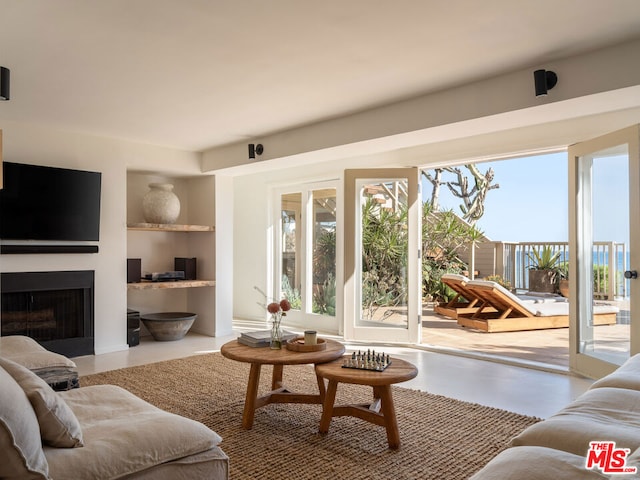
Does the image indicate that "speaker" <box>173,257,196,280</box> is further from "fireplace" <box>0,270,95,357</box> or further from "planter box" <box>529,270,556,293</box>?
"planter box" <box>529,270,556,293</box>

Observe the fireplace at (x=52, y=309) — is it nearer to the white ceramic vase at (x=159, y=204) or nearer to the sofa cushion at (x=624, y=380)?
the white ceramic vase at (x=159, y=204)

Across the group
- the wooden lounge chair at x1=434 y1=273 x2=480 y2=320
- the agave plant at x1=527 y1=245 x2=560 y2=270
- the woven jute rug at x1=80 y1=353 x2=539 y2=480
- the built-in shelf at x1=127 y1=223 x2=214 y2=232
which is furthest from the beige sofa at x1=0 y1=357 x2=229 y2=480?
the agave plant at x1=527 y1=245 x2=560 y2=270

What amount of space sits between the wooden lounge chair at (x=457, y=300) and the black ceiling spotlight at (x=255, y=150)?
3495 mm

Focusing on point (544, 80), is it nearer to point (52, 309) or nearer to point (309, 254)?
point (309, 254)

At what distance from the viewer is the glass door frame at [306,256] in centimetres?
627

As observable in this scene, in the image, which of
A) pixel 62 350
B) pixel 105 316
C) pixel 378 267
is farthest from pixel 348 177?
pixel 62 350

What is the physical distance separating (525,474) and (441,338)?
4954 millimetres

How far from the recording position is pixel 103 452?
1630 mm

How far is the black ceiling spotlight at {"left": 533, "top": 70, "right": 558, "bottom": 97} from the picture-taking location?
10.5 ft

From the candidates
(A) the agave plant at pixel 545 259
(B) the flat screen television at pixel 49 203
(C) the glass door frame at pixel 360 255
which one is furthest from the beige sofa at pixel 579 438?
(A) the agave plant at pixel 545 259

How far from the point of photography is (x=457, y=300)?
827 cm

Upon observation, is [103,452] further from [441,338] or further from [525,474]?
[441,338]

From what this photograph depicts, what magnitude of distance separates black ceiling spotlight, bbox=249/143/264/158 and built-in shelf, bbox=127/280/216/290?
1735 millimetres

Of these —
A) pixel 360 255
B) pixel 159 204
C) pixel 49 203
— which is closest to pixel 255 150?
pixel 159 204
